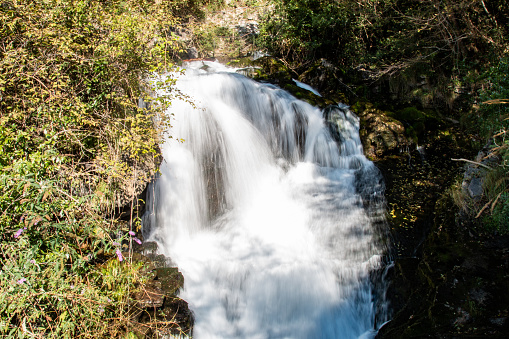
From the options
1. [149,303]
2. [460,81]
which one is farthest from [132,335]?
[460,81]

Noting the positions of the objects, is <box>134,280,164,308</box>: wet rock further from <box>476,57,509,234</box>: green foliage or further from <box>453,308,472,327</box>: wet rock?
<box>476,57,509,234</box>: green foliage

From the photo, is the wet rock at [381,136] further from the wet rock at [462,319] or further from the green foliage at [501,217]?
the wet rock at [462,319]

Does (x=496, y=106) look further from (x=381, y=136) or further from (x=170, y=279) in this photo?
(x=170, y=279)

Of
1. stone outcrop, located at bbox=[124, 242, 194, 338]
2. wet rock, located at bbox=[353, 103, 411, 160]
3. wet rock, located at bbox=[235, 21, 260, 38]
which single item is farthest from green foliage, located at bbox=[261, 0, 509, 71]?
stone outcrop, located at bbox=[124, 242, 194, 338]

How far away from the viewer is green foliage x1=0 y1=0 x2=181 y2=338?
295 centimetres

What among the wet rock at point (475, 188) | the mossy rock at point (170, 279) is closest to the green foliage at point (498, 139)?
the wet rock at point (475, 188)

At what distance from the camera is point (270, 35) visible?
12.0 m

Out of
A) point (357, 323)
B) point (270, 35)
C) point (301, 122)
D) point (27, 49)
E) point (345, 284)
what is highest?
point (270, 35)

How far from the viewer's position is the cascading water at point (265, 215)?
15.5 ft

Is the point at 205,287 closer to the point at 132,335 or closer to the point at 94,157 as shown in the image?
the point at 132,335

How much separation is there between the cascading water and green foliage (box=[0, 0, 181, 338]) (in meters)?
1.36

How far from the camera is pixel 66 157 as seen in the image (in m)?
3.94

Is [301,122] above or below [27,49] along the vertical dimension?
below

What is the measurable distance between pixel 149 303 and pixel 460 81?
908cm
